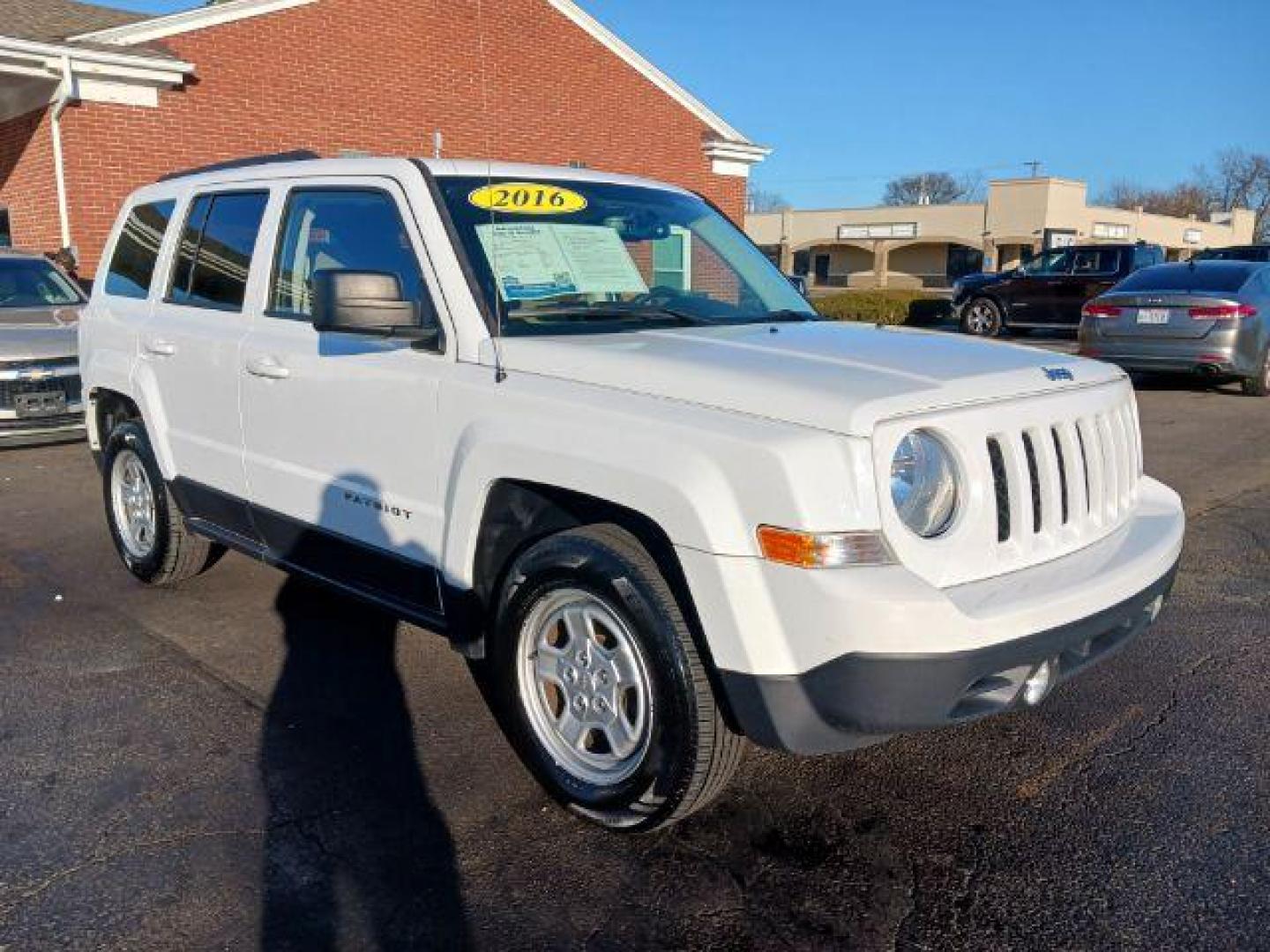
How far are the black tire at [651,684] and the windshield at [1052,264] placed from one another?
18.7m

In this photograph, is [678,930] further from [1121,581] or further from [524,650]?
[1121,581]

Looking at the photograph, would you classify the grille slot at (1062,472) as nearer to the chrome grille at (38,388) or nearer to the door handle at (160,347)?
the door handle at (160,347)

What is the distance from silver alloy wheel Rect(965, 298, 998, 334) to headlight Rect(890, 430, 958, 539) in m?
18.7

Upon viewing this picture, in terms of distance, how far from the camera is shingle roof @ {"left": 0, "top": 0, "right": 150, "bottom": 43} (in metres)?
12.5

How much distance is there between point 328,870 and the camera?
288 centimetres

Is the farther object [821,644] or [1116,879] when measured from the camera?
[1116,879]

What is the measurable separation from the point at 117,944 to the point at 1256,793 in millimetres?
3237

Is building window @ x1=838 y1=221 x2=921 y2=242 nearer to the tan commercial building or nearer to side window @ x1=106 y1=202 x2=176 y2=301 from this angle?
the tan commercial building

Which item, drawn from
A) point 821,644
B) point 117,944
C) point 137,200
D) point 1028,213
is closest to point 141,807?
Answer: point 117,944

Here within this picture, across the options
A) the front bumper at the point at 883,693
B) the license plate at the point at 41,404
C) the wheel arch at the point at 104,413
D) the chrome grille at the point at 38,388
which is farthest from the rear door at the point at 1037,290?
the front bumper at the point at 883,693

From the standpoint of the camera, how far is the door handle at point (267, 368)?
3.98 metres

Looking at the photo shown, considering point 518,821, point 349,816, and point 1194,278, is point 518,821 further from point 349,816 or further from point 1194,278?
point 1194,278

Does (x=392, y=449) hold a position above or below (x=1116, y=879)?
above

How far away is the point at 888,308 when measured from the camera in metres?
24.4
